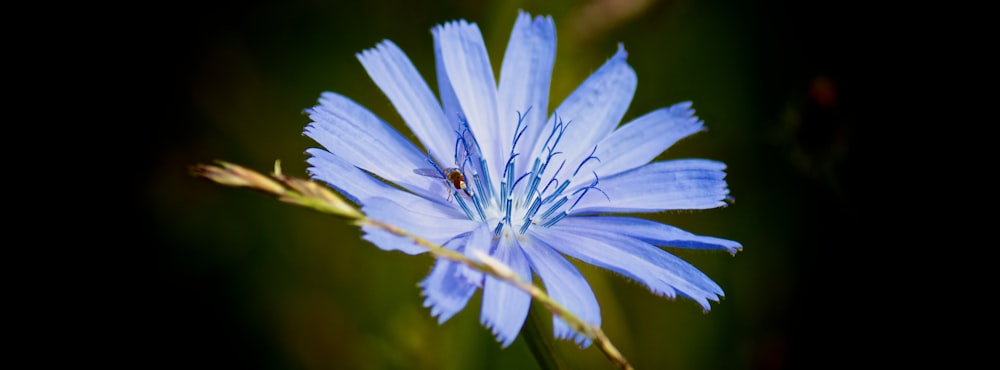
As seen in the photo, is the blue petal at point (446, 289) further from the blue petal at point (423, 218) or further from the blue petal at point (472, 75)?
the blue petal at point (472, 75)

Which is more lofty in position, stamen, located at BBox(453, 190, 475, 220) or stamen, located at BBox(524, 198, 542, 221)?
stamen, located at BBox(453, 190, 475, 220)

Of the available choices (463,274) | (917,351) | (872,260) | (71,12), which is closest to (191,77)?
(71,12)

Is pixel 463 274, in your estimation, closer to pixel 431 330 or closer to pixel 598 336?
pixel 598 336

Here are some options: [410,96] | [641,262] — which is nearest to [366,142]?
[410,96]

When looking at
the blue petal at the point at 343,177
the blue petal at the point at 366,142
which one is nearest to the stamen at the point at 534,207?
the blue petal at the point at 366,142

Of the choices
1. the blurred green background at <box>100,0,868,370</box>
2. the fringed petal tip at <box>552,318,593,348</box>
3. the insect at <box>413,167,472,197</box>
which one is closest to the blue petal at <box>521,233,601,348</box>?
the fringed petal tip at <box>552,318,593,348</box>

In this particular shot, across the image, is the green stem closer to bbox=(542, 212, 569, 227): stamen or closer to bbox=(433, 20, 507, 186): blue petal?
bbox=(542, 212, 569, 227): stamen

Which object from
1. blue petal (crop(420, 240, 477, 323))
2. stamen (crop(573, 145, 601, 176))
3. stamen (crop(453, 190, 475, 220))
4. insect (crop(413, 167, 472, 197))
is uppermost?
insect (crop(413, 167, 472, 197))
